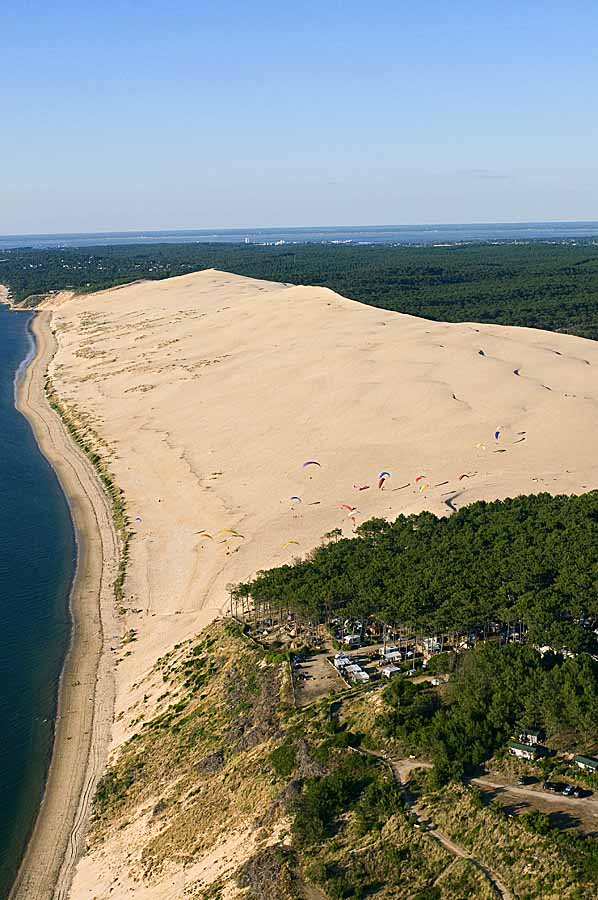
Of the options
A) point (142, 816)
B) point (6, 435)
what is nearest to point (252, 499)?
point (142, 816)

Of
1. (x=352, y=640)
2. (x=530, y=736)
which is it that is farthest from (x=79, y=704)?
(x=530, y=736)

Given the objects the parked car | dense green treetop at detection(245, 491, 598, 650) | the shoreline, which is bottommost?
the shoreline

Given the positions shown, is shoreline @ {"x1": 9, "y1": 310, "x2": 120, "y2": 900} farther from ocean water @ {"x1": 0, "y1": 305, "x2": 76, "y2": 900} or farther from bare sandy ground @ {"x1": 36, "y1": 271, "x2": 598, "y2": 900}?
bare sandy ground @ {"x1": 36, "y1": 271, "x2": 598, "y2": 900}

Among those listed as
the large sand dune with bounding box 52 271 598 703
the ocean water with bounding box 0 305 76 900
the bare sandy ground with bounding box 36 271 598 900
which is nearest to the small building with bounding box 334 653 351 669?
the bare sandy ground with bounding box 36 271 598 900

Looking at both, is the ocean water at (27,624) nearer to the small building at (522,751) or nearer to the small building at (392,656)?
the small building at (392,656)

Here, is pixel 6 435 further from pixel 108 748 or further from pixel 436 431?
pixel 108 748

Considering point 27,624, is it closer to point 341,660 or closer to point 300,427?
point 341,660

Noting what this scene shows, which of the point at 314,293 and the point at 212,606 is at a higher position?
the point at 314,293

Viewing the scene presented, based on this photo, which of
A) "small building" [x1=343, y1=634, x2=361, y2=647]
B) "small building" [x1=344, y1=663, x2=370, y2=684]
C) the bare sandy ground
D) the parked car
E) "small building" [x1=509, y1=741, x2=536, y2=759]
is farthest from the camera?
the bare sandy ground
